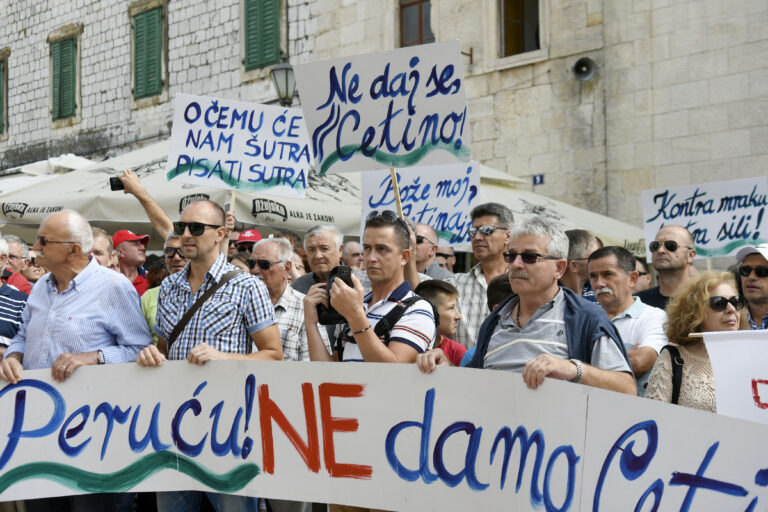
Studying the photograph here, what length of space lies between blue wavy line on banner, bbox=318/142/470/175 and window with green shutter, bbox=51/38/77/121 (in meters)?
15.6

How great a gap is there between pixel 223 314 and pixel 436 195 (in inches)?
134

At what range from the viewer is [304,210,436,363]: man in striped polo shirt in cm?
375

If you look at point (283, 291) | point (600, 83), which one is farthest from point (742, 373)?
point (600, 83)

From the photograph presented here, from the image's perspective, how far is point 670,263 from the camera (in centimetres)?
607

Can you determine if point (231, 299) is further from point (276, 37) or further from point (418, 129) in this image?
point (276, 37)

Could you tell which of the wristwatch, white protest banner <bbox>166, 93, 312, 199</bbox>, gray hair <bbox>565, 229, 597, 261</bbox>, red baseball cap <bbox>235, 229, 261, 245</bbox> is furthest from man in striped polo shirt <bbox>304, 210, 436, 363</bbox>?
red baseball cap <bbox>235, 229, 261, 245</bbox>

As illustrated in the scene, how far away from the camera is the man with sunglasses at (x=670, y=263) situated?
6062 millimetres

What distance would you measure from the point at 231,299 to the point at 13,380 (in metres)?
1.00

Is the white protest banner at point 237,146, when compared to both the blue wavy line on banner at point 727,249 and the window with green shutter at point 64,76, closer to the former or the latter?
the blue wavy line on banner at point 727,249

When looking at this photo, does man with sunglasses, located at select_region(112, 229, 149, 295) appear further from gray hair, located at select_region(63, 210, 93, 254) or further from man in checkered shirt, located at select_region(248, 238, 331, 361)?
gray hair, located at select_region(63, 210, 93, 254)

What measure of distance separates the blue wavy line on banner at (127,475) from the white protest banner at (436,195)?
126 inches

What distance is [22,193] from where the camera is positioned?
811 centimetres

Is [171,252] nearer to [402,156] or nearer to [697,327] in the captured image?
[402,156]

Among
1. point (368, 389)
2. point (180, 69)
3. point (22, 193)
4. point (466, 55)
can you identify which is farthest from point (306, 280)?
point (180, 69)
